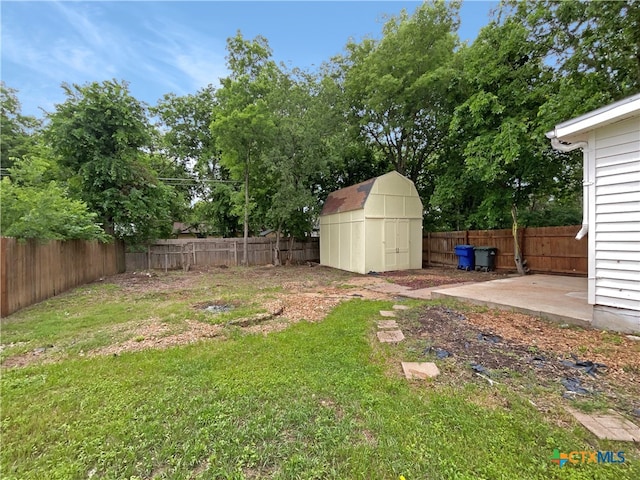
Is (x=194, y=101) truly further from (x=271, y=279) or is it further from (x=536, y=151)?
(x=536, y=151)

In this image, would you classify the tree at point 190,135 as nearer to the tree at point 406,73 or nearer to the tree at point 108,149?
the tree at point 108,149

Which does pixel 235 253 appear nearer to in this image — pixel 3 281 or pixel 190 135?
pixel 3 281

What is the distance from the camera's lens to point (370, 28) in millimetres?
13562

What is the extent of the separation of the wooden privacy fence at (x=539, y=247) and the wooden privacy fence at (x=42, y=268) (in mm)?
13036

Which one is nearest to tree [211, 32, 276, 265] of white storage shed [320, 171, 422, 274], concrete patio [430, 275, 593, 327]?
white storage shed [320, 171, 422, 274]

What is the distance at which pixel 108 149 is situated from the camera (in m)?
10.8

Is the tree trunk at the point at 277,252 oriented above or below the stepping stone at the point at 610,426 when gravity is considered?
above

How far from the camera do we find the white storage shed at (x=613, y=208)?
3.65 metres

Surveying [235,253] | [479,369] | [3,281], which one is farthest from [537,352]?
[235,253]

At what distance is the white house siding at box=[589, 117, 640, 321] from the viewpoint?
365 cm

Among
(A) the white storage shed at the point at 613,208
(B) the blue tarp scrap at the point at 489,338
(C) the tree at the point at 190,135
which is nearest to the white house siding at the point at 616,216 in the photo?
(A) the white storage shed at the point at 613,208

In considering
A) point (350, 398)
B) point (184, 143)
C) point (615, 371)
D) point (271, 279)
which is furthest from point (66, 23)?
point (184, 143)

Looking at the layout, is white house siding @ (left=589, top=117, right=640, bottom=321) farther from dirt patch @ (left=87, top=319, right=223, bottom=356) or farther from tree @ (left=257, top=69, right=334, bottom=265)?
tree @ (left=257, top=69, right=334, bottom=265)

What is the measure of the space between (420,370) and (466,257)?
953cm
